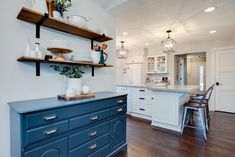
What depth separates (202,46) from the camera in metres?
5.06

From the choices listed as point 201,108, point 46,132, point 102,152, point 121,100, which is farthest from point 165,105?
point 46,132

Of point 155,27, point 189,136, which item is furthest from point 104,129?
point 155,27

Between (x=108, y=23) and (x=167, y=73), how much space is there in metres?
3.96

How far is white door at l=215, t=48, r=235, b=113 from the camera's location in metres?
4.56

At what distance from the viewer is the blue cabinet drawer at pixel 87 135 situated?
1.45 m

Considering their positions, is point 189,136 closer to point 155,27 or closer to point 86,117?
point 86,117

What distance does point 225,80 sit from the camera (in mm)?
4676

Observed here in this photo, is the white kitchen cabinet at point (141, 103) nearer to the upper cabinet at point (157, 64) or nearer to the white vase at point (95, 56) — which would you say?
the white vase at point (95, 56)

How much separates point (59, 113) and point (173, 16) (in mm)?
2890

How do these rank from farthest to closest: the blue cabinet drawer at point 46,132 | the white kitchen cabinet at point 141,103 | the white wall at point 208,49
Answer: the white wall at point 208,49 < the white kitchen cabinet at point 141,103 < the blue cabinet drawer at point 46,132

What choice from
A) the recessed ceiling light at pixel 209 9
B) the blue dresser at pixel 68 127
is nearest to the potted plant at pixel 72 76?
the blue dresser at pixel 68 127

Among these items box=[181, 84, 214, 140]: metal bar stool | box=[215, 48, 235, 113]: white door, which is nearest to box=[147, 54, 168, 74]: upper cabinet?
box=[215, 48, 235, 113]: white door

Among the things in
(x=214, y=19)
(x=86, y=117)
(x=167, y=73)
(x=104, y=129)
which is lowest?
(x=104, y=129)

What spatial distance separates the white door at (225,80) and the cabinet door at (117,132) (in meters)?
4.33
